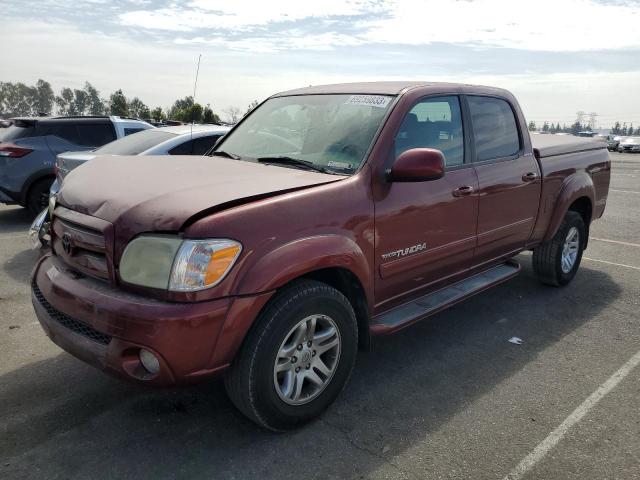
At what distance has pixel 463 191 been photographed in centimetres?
373

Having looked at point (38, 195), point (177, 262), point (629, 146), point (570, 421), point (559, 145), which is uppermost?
point (559, 145)

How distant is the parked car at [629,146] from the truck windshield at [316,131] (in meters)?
36.8

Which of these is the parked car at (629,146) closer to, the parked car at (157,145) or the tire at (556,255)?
the tire at (556,255)

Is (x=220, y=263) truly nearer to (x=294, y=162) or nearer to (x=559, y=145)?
(x=294, y=162)

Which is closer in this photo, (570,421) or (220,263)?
(220,263)

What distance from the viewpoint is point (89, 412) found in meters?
3.04

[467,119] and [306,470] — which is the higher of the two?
[467,119]

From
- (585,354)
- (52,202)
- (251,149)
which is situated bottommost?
(585,354)

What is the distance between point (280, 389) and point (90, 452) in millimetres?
1003

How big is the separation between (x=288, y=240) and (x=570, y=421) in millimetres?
1950

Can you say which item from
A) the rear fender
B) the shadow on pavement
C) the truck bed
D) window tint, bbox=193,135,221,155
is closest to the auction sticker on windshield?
the shadow on pavement

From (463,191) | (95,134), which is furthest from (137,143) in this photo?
(463,191)

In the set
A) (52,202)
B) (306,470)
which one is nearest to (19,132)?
(52,202)

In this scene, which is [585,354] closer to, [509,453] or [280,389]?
[509,453]
